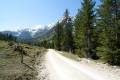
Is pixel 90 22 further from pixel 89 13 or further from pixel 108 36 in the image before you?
pixel 108 36

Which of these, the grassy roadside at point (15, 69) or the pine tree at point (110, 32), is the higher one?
the pine tree at point (110, 32)

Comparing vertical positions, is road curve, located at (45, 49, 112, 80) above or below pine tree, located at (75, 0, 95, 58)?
below

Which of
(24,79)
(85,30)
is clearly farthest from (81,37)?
(24,79)

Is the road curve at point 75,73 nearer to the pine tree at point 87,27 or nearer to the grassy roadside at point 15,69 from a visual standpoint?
the grassy roadside at point 15,69

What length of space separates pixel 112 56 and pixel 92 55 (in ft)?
52.3

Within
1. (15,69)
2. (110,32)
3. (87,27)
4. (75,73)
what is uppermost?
(87,27)

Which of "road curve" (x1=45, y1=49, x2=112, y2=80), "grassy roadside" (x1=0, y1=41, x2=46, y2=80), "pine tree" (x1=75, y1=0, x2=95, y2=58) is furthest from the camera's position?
"pine tree" (x1=75, y1=0, x2=95, y2=58)

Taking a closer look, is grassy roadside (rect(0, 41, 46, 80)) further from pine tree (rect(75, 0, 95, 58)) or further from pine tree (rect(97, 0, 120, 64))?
pine tree (rect(75, 0, 95, 58))

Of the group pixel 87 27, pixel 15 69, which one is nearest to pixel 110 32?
pixel 87 27

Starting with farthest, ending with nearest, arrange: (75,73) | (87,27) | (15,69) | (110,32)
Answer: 1. (87,27)
2. (110,32)
3. (15,69)
4. (75,73)

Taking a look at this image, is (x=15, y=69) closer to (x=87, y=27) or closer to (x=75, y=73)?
(x=75, y=73)

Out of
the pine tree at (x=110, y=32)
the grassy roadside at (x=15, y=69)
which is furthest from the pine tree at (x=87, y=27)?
the grassy roadside at (x=15, y=69)

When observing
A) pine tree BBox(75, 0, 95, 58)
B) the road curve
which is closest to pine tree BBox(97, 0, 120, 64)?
the road curve

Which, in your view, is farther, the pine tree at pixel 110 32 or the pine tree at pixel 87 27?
the pine tree at pixel 87 27
